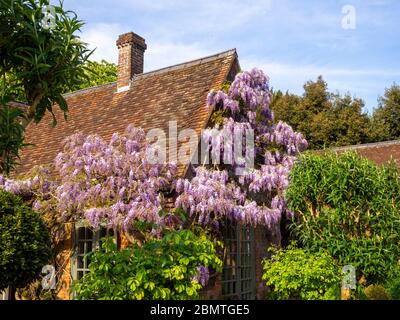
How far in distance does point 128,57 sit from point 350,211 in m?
10.7

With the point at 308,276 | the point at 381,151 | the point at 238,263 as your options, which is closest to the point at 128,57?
the point at 238,263

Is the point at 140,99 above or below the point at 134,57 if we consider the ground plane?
below

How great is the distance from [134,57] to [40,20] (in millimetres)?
11652

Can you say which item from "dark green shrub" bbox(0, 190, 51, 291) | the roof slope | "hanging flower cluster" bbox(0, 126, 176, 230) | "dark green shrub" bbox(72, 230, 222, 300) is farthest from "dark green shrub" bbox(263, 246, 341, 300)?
"dark green shrub" bbox(0, 190, 51, 291)

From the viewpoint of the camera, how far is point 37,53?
7.15 meters

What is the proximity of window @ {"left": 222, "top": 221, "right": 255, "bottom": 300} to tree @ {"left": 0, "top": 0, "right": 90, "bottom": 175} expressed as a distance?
711cm

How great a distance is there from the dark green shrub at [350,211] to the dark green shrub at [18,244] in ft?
20.2

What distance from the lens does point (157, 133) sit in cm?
1379

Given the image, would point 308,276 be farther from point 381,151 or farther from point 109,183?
point 381,151

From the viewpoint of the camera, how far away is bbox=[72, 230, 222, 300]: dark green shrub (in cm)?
616

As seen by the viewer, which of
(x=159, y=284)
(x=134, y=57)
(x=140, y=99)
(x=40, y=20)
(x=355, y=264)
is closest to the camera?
(x=159, y=284)

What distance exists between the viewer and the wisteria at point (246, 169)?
12.0 m
